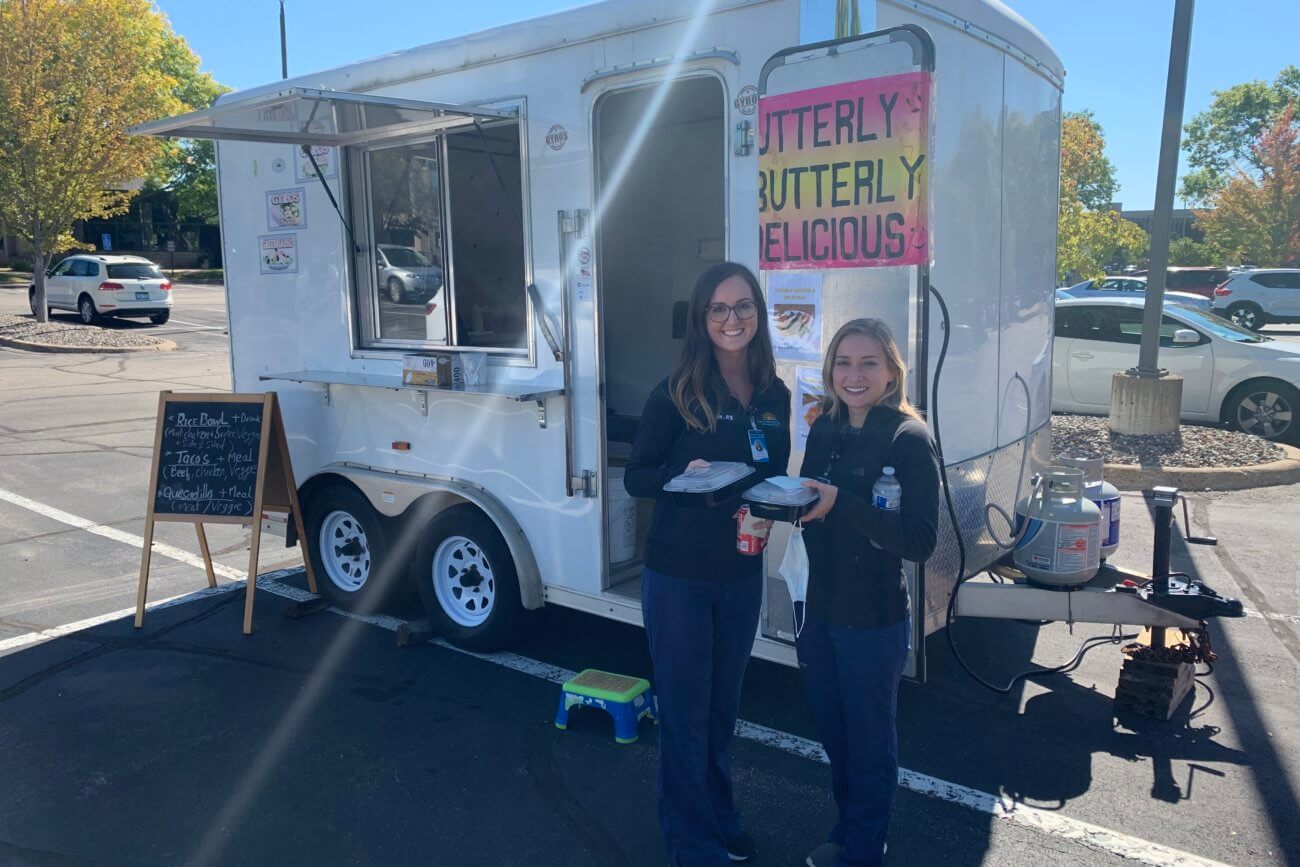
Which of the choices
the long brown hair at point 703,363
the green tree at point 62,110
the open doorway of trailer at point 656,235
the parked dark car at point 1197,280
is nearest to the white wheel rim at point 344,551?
the open doorway of trailer at point 656,235

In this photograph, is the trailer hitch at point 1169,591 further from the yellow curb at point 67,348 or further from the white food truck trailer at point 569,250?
the yellow curb at point 67,348

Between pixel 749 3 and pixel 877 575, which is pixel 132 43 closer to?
pixel 749 3

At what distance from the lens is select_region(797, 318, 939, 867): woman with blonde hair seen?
2.76 m

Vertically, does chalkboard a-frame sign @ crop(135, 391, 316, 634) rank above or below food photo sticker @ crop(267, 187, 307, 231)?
below

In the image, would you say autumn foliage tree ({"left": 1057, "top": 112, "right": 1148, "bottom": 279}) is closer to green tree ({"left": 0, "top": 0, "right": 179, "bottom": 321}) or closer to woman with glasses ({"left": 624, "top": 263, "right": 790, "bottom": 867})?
woman with glasses ({"left": 624, "top": 263, "right": 790, "bottom": 867})

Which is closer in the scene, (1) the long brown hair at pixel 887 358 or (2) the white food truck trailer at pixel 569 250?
(1) the long brown hair at pixel 887 358

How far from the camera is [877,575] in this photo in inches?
111

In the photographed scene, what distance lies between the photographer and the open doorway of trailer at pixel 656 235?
6254 mm

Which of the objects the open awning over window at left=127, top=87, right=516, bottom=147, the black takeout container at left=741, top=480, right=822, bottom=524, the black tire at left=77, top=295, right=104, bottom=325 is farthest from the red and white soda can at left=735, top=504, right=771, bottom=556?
the black tire at left=77, top=295, right=104, bottom=325

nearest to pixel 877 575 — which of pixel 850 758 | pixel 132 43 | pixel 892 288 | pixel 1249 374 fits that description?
pixel 850 758

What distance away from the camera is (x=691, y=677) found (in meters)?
2.96

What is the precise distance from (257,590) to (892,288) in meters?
4.34

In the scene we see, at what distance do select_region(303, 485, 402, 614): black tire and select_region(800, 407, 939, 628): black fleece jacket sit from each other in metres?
3.11

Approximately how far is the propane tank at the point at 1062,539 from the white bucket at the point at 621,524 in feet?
5.56
